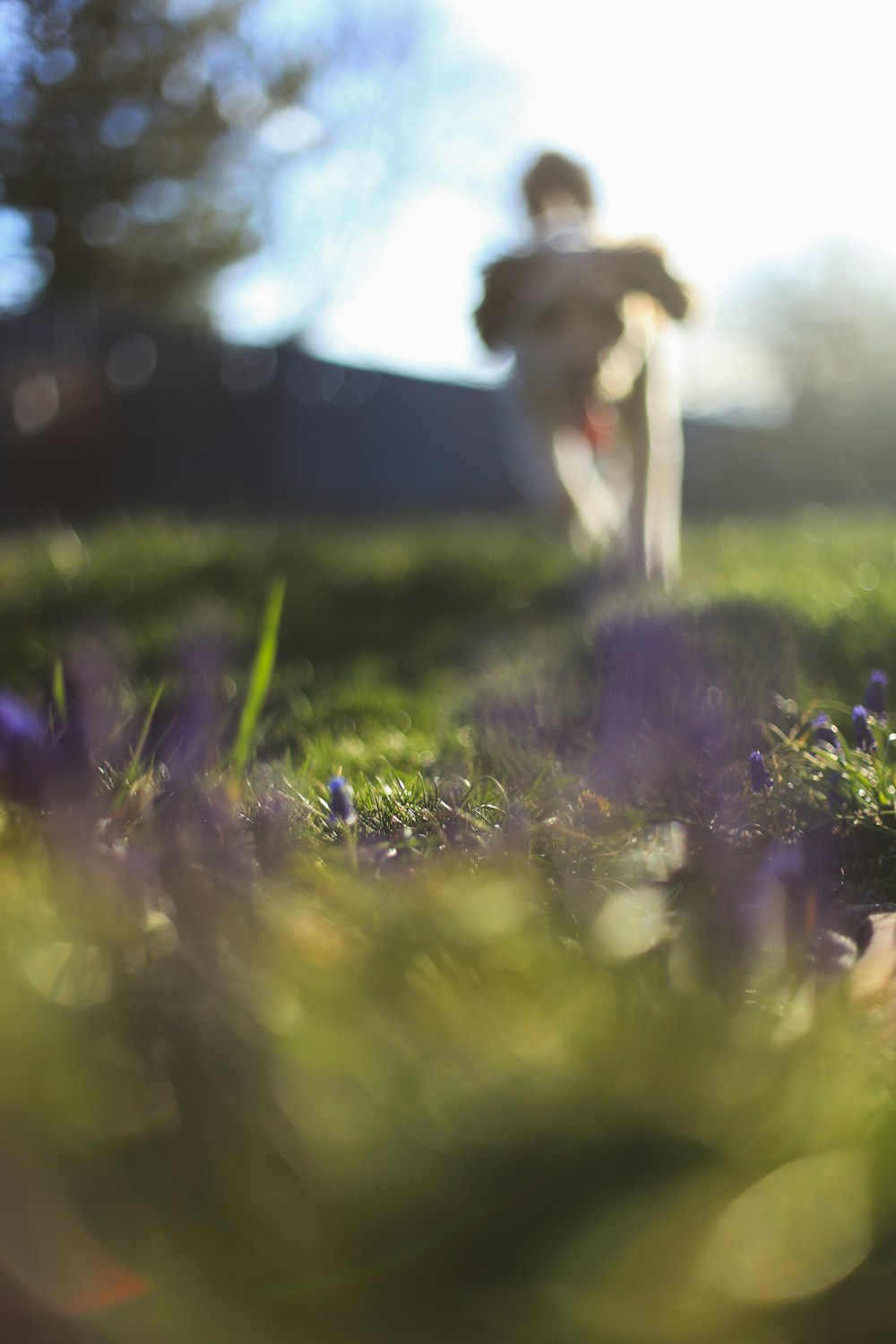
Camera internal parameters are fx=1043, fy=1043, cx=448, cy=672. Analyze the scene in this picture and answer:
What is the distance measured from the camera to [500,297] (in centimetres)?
556

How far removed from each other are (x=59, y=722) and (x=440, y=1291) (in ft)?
3.61

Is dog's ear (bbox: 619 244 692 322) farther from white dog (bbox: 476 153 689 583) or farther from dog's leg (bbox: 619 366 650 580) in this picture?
dog's leg (bbox: 619 366 650 580)

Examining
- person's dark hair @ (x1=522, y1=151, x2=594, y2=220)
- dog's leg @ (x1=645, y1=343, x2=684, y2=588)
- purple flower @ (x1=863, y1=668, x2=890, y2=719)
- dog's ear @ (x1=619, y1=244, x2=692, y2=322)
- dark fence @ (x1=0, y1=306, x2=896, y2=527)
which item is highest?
person's dark hair @ (x1=522, y1=151, x2=594, y2=220)

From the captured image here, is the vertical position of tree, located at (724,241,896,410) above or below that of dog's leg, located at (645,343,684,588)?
below

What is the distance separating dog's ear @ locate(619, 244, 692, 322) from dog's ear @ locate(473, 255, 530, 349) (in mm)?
513

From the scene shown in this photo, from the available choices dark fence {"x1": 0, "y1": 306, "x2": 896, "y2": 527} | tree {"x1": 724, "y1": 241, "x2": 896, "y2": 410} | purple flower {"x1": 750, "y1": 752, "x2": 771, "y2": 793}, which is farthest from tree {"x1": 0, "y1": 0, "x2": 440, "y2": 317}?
tree {"x1": 724, "y1": 241, "x2": 896, "y2": 410}

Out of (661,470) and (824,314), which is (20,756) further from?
(824,314)

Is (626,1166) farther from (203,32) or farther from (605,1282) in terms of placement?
(203,32)

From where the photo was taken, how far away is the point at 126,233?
8.91 m

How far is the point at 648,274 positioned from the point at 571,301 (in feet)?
1.41

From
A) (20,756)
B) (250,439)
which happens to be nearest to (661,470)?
(20,756)

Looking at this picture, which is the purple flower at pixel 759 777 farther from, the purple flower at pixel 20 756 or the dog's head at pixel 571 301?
the dog's head at pixel 571 301

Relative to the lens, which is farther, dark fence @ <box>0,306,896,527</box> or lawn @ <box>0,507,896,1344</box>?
dark fence @ <box>0,306,896,527</box>

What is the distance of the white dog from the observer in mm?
5234
